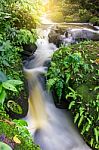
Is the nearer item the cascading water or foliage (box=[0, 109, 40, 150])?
foliage (box=[0, 109, 40, 150])

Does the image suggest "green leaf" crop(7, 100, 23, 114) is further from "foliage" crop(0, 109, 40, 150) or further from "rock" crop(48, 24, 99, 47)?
"rock" crop(48, 24, 99, 47)

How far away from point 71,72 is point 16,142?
2750mm

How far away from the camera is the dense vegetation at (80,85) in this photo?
4613mm

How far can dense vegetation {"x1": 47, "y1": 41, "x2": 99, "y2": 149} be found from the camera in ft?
15.1

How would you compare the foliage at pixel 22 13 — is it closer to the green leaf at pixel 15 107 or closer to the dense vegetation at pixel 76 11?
the green leaf at pixel 15 107

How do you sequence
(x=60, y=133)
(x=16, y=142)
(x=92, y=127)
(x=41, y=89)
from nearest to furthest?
(x=16, y=142) < (x=92, y=127) < (x=60, y=133) < (x=41, y=89)

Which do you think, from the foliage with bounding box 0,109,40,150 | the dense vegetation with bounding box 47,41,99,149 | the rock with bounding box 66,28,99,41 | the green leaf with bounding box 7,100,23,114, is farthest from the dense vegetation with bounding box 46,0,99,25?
the foliage with bounding box 0,109,40,150

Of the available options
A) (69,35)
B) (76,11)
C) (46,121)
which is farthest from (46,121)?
(76,11)

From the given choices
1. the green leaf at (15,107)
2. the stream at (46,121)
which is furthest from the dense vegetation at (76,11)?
the green leaf at (15,107)

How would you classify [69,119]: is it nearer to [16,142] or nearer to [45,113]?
[45,113]

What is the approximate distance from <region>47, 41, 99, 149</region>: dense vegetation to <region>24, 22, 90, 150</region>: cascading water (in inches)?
7.4

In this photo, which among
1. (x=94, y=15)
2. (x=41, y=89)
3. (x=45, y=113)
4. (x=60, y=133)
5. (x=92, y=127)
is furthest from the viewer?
(x=94, y=15)

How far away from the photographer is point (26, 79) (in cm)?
586

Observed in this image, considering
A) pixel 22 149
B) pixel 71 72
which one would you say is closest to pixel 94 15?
pixel 71 72
